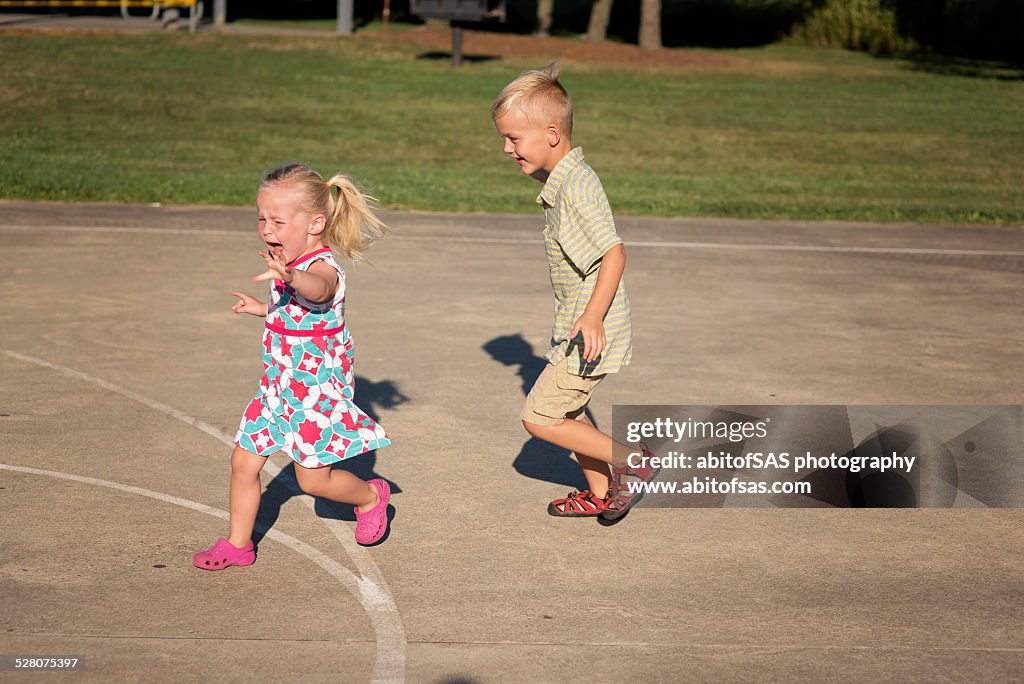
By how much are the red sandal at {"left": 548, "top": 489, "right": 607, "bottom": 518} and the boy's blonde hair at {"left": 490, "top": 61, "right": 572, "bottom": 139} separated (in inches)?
65.3

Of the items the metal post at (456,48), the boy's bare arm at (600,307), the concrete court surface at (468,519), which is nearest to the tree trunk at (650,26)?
the metal post at (456,48)

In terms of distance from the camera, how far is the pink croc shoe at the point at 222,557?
→ 5332mm

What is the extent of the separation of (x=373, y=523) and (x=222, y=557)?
647 mm

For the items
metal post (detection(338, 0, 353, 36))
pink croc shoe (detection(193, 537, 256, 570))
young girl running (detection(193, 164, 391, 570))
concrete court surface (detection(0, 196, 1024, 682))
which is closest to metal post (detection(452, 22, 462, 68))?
metal post (detection(338, 0, 353, 36))

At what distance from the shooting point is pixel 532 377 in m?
8.40

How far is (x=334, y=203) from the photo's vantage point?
5375 millimetres

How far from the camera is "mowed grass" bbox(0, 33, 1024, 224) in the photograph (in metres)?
17.1

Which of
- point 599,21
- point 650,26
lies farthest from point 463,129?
point 599,21

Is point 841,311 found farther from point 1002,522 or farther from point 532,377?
point 1002,522

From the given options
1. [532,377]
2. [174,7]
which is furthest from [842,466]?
[174,7]

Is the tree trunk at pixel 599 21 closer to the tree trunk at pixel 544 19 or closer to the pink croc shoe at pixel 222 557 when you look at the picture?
the tree trunk at pixel 544 19

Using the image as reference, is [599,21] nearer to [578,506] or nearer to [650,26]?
[650,26]

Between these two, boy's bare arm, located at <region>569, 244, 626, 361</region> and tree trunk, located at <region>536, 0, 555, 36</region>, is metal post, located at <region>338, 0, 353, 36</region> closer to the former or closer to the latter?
tree trunk, located at <region>536, 0, 555, 36</region>

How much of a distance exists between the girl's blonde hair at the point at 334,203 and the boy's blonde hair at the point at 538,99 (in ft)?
2.13
